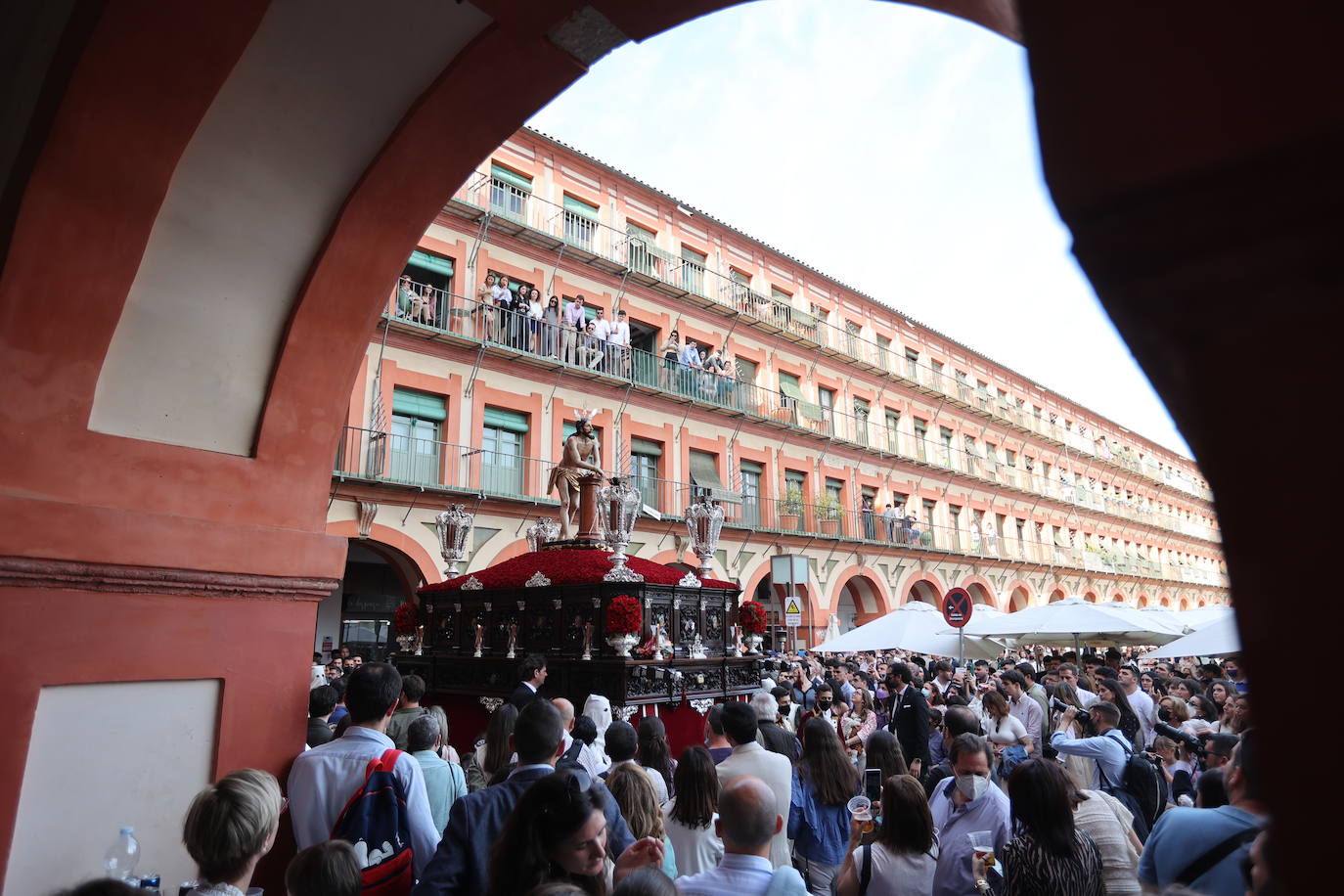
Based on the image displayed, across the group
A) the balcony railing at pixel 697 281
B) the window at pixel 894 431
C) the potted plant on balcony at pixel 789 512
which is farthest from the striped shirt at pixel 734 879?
the window at pixel 894 431

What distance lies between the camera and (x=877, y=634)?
13961mm

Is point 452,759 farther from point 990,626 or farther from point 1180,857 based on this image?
point 990,626

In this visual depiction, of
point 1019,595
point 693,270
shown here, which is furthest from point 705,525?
point 1019,595

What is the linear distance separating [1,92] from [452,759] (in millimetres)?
3855

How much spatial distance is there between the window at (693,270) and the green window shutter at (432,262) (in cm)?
695

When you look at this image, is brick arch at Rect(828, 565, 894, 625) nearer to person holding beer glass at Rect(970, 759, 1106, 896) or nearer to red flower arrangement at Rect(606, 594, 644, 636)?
red flower arrangement at Rect(606, 594, 644, 636)

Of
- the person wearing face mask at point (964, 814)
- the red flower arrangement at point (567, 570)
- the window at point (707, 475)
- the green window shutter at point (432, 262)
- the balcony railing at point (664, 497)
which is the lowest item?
the person wearing face mask at point (964, 814)

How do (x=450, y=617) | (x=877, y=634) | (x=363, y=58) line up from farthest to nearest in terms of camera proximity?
(x=877, y=634) < (x=450, y=617) < (x=363, y=58)

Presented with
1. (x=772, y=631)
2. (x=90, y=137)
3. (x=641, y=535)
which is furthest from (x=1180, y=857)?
(x=772, y=631)

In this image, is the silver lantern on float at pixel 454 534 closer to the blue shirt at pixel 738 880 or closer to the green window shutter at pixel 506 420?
the green window shutter at pixel 506 420

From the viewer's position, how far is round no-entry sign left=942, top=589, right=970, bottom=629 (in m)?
8.90

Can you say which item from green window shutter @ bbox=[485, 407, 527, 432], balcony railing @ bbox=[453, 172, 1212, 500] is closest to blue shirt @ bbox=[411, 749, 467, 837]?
green window shutter @ bbox=[485, 407, 527, 432]

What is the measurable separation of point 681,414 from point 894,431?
1076cm

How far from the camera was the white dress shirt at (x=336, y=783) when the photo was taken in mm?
3131
